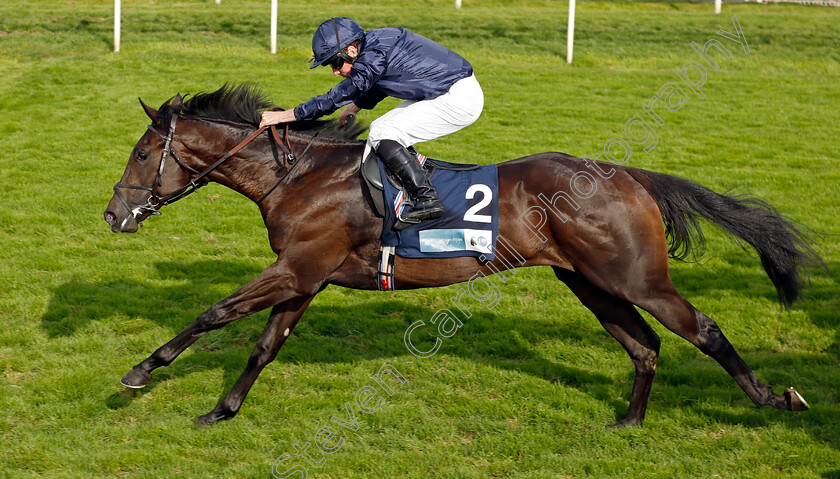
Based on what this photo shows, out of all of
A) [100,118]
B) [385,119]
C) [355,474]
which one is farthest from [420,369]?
[100,118]

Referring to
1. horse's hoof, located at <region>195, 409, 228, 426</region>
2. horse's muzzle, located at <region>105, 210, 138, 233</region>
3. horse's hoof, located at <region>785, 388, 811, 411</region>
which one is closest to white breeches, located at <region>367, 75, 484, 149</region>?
horse's muzzle, located at <region>105, 210, 138, 233</region>

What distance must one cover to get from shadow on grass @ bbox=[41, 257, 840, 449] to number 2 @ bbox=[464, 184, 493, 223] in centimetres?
151

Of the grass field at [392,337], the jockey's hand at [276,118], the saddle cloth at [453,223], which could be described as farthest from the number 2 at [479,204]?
the grass field at [392,337]

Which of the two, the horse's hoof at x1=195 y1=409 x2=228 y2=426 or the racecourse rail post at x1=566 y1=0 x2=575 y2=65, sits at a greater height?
the racecourse rail post at x1=566 y1=0 x2=575 y2=65

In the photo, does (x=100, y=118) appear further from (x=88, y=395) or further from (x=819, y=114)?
(x=819, y=114)

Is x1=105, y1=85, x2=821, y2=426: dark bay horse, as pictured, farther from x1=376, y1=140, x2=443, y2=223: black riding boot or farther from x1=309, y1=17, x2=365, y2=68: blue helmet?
x1=309, y1=17, x2=365, y2=68: blue helmet

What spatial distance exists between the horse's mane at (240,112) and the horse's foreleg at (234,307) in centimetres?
95

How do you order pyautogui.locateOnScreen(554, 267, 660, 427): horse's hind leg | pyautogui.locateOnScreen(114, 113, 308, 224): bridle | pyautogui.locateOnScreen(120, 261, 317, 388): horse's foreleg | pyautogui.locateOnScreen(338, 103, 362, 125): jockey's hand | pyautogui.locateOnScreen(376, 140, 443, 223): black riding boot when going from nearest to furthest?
pyautogui.locateOnScreen(376, 140, 443, 223): black riding boot, pyautogui.locateOnScreen(120, 261, 317, 388): horse's foreleg, pyautogui.locateOnScreen(114, 113, 308, 224): bridle, pyautogui.locateOnScreen(554, 267, 660, 427): horse's hind leg, pyautogui.locateOnScreen(338, 103, 362, 125): jockey's hand

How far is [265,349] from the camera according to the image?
4.72 m

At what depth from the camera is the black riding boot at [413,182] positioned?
433 centimetres

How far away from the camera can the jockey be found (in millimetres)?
4355

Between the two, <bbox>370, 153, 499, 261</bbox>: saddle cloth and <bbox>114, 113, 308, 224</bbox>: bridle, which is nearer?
<bbox>370, 153, 499, 261</bbox>: saddle cloth

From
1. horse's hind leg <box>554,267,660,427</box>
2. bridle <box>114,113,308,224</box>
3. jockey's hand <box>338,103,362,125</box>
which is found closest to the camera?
bridle <box>114,113,308,224</box>

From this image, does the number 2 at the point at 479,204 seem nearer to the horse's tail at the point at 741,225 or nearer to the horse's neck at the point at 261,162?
the horse's neck at the point at 261,162
